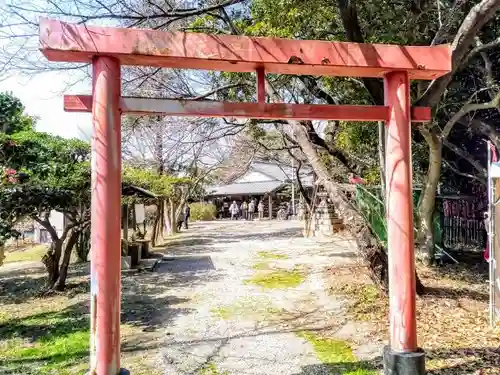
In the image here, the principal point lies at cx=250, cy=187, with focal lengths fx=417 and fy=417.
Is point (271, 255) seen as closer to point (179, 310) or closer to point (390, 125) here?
point (179, 310)

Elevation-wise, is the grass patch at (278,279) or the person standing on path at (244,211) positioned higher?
the person standing on path at (244,211)

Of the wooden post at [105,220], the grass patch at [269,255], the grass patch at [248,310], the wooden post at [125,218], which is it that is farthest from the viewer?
the grass patch at [269,255]

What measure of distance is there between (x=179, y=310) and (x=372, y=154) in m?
6.44

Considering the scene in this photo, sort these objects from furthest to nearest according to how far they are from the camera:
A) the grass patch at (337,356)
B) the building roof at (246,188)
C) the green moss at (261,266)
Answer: the building roof at (246,188), the green moss at (261,266), the grass patch at (337,356)

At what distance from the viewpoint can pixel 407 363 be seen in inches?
130

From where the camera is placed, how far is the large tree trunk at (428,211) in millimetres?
8117

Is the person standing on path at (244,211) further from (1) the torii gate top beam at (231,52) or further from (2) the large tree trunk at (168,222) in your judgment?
(1) the torii gate top beam at (231,52)

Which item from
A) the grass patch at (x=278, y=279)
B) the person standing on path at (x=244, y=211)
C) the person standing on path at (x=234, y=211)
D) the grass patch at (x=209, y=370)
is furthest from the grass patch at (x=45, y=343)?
the person standing on path at (x=244, y=211)

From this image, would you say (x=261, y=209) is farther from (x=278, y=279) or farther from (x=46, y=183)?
(x=46, y=183)

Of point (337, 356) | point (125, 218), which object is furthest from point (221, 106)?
point (125, 218)

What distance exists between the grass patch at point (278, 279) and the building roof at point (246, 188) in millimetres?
24048

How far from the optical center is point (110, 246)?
10.0 feet

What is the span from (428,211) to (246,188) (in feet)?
88.5

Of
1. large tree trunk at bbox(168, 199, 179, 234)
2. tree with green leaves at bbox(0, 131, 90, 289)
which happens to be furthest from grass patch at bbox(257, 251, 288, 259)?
large tree trunk at bbox(168, 199, 179, 234)
